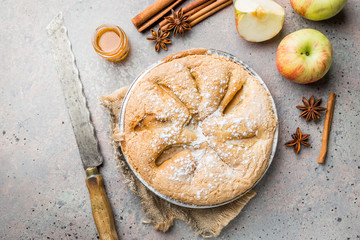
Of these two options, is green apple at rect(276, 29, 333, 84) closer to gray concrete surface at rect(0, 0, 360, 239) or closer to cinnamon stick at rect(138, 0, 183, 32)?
gray concrete surface at rect(0, 0, 360, 239)

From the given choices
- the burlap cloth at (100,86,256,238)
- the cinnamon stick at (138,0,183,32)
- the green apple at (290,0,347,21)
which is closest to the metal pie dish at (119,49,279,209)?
the burlap cloth at (100,86,256,238)

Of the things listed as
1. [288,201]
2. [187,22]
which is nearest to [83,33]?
[187,22]

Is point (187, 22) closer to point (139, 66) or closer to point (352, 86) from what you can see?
point (139, 66)

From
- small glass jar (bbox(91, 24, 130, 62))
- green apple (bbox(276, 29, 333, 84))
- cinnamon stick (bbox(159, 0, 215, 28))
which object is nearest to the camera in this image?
green apple (bbox(276, 29, 333, 84))

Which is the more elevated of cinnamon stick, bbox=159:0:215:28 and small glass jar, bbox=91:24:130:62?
small glass jar, bbox=91:24:130:62

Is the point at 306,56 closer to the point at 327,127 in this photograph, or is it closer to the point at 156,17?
the point at 327,127

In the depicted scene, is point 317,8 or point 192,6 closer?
point 317,8

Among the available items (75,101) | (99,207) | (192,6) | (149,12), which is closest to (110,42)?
(149,12)
